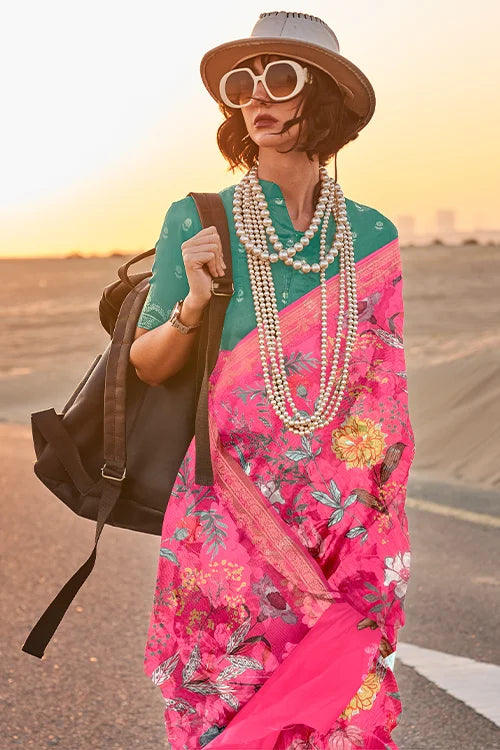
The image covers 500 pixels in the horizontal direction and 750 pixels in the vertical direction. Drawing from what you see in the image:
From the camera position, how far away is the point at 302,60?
258 centimetres

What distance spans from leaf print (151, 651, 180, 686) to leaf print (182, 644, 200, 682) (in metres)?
0.03

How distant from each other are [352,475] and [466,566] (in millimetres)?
3720

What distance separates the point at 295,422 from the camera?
249cm

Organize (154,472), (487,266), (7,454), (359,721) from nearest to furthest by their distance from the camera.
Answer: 1. (359,721)
2. (154,472)
3. (7,454)
4. (487,266)

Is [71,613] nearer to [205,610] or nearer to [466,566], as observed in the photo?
[466,566]

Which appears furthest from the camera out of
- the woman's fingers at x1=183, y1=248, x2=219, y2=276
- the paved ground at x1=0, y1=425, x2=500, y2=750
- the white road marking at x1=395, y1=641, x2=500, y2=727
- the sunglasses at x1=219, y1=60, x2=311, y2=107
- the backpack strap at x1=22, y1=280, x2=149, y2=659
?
the white road marking at x1=395, y1=641, x2=500, y2=727

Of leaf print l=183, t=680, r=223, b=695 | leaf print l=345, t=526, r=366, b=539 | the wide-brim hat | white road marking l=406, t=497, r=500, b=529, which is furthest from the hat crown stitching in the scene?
white road marking l=406, t=497, r=500, b=529

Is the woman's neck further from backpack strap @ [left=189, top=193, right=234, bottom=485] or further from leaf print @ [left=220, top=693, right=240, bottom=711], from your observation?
leaf print @ [left=220, top=693, right=240, bottom=711]

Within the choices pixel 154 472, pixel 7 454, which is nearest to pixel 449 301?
pixel 7 454

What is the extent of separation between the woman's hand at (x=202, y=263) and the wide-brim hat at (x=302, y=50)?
436 mm

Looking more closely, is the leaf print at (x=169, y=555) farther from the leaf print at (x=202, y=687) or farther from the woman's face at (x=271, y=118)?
the woman's face at (x=271, y=118)

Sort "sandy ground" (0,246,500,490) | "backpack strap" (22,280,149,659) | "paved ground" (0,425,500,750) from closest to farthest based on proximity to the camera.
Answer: "backpack strap" (22,280,149,659) → "paved ground" (0,425,500,750) → "sandy ground" (0,246,500,490)

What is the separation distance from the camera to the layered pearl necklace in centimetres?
250

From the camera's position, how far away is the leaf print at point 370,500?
2.51m
